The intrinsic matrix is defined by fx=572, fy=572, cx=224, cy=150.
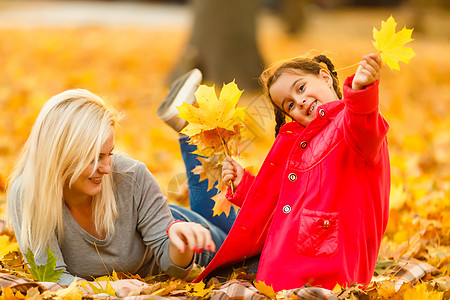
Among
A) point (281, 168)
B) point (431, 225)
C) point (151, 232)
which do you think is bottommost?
point (431, 225)

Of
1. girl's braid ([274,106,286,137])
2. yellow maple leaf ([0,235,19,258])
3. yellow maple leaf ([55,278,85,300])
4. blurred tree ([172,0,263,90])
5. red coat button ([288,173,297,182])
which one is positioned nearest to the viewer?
yellow maple leaf ([55,278,85,300])

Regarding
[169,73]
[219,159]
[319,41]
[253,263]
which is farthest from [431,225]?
[319,41]

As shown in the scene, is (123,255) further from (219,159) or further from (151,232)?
(219,159)

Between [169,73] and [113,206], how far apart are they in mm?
5953

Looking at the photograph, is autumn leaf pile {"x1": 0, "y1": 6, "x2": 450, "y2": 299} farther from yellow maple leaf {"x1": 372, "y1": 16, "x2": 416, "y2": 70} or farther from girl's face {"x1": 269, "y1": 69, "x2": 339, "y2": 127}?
yellow maple leaf {"x1": 372, "y1": 16, "x2": 416, "y2": 70}

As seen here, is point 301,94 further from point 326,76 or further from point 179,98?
point 179,98

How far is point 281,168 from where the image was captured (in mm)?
2193

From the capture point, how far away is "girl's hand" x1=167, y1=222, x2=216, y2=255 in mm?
2000

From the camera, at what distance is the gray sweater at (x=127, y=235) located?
2330mm

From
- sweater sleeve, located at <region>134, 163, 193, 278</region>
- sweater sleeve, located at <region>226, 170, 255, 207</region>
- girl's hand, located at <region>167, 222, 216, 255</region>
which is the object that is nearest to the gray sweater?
sweater sleeve, located at <region>134, 163, 193, 278</region>

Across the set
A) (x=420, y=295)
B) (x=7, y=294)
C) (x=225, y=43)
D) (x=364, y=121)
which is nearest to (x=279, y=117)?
(x=364, y=121)

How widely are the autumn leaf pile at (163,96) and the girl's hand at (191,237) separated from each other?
0.17m

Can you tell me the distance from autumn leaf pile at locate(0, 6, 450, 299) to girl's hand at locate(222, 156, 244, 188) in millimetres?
203

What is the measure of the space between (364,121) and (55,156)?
1.14 m
